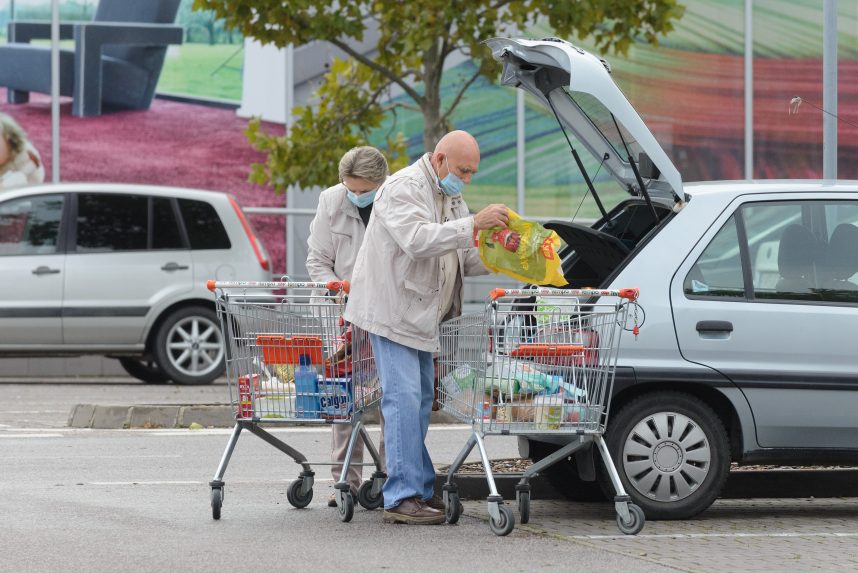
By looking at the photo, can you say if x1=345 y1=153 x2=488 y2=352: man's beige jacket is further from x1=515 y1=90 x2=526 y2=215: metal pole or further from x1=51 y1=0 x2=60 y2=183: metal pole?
x1=515 y1=90 x2=526 y2=215: metal pole

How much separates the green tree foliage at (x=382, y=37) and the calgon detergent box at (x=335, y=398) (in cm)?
773

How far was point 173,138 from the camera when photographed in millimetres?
19406

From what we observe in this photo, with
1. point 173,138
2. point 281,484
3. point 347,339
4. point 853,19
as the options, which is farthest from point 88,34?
point 347,339

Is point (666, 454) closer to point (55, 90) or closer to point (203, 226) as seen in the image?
point (203, 226)

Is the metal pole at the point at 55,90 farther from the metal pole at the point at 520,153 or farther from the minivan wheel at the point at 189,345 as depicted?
the metal pole at the point at 520,153

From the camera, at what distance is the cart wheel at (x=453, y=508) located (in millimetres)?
7227

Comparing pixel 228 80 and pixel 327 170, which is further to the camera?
pixel 228 80

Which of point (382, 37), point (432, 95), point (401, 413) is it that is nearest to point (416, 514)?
point (401, 413)

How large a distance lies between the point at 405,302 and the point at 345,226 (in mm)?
980

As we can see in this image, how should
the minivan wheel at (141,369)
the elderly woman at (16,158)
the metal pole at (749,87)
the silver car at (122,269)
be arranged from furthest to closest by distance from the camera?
the metal pole at (749,87) < the elderly woman at (16,158) < the minivan wheel at (141,369) < the silver car at (122,269)

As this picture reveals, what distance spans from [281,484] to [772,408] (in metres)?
2.82

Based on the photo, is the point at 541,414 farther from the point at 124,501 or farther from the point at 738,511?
the point at 124,501

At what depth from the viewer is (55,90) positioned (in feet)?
63.1

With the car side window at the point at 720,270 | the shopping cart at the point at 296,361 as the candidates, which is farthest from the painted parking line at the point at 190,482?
the car side window at the point at 720,270
